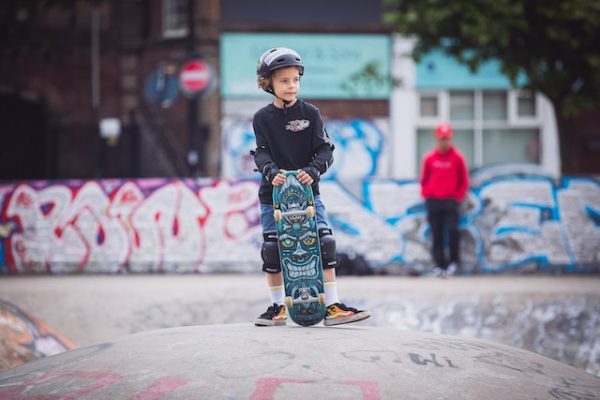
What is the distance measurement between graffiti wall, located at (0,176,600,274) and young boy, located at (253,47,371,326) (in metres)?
8.36

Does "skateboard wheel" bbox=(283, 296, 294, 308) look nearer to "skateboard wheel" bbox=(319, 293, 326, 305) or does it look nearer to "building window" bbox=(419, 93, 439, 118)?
"skateboard wheel" bbox=(319, 293, 326, 305)

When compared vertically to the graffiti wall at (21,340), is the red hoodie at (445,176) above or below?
above

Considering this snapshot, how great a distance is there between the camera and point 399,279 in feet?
42.8

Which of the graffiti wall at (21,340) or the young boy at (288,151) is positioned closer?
the young boy at (288,151)

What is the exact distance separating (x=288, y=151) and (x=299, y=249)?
61 cm

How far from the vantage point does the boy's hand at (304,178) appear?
549 cm

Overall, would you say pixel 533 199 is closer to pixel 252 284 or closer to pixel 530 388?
pixel 252 284

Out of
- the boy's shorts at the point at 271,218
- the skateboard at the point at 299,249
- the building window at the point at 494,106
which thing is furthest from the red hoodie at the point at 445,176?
the building window at the point at 494,106

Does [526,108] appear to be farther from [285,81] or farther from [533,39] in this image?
[285,81]

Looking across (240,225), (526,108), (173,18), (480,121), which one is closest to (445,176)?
(240,225)

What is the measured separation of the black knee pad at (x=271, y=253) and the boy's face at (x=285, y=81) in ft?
2.85

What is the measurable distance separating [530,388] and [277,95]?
2.49 meters

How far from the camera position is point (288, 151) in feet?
→ 18.6

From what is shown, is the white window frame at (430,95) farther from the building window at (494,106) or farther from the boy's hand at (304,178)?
the boy's hand at (304,178)
